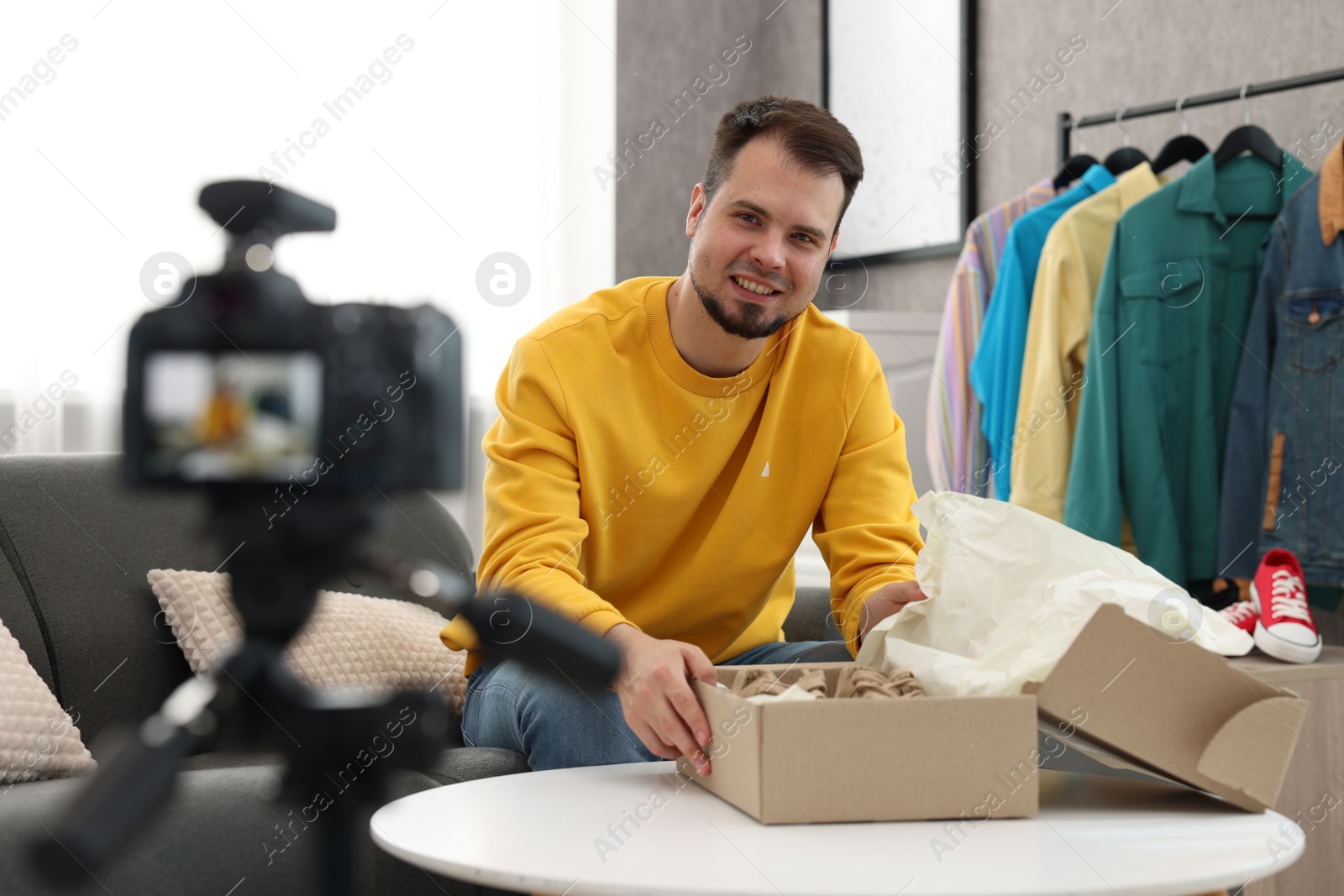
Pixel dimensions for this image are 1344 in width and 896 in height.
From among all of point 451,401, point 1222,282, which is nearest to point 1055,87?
point 1222,282

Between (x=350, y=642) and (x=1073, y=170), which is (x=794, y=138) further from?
(x=1073, y=170)

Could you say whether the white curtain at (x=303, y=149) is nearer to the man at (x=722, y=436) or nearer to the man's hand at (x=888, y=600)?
the man at (x=722, y=436)

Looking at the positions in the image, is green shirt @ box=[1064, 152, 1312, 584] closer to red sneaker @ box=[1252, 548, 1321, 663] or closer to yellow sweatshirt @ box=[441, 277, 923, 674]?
red sneaker @ box=[1252, 548, 1321, 663]

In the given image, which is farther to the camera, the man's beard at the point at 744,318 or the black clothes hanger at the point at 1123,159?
the black clothes hanger at the point at 1123,159

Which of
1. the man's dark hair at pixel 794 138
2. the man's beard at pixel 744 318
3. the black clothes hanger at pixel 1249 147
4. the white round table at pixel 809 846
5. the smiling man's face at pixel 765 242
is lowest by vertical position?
the white round table at pixel 809 846

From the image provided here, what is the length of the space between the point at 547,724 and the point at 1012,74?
2137 mm

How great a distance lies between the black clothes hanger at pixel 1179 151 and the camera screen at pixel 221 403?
90.0 inches

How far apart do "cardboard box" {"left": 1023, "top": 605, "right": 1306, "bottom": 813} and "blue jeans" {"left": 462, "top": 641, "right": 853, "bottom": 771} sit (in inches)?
19.5

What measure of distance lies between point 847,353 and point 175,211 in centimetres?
162

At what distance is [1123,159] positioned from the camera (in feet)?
7.61

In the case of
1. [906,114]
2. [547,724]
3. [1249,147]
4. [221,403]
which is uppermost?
[906,114]

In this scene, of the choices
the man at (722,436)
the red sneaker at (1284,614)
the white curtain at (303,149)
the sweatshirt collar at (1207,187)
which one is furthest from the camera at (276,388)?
the sweatshirt collar at (1207,187)

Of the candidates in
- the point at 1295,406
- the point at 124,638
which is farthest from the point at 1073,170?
the point at 124,638

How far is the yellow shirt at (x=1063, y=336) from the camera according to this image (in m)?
2.15
